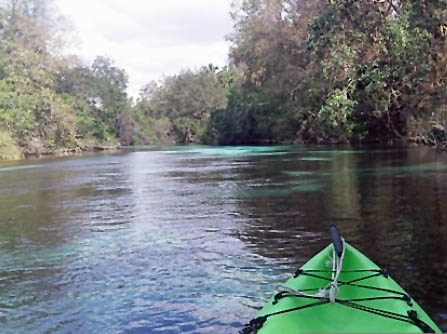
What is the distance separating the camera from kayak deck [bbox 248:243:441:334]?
3.56 m

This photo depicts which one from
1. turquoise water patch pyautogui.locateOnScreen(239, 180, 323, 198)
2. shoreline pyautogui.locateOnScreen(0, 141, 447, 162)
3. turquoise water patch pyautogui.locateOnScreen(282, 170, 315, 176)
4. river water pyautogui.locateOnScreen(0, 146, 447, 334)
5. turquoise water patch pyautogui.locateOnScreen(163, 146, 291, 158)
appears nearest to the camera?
river water pyautogui.locateOnScreen(0, 146, 447, 334)

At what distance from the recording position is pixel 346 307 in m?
3.86

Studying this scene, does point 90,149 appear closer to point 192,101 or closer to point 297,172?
point 192,101

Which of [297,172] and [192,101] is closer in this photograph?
[297,172]

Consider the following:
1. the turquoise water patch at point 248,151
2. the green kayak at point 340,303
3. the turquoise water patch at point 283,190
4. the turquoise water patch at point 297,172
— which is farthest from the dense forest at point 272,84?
the green kayak at point 340,303

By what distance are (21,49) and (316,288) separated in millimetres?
45155

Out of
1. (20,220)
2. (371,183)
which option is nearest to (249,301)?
(20,220)

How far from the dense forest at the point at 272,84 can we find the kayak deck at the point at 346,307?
18.1 m

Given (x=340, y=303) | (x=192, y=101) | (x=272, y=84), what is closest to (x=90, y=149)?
(x=272, y=84)

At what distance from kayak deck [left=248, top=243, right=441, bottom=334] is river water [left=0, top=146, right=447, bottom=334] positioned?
1.07 metres

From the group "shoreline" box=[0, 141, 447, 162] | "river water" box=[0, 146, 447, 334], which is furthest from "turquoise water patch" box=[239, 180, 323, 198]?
"shoreline" box=[0, 141, 447, 162]

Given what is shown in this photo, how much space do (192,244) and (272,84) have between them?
37.4m

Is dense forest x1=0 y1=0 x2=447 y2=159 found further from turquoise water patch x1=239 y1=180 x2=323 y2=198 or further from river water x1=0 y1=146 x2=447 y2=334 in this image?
river water x1=0 y1=146 x2=447 y2=334

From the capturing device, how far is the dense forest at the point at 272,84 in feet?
93.8
